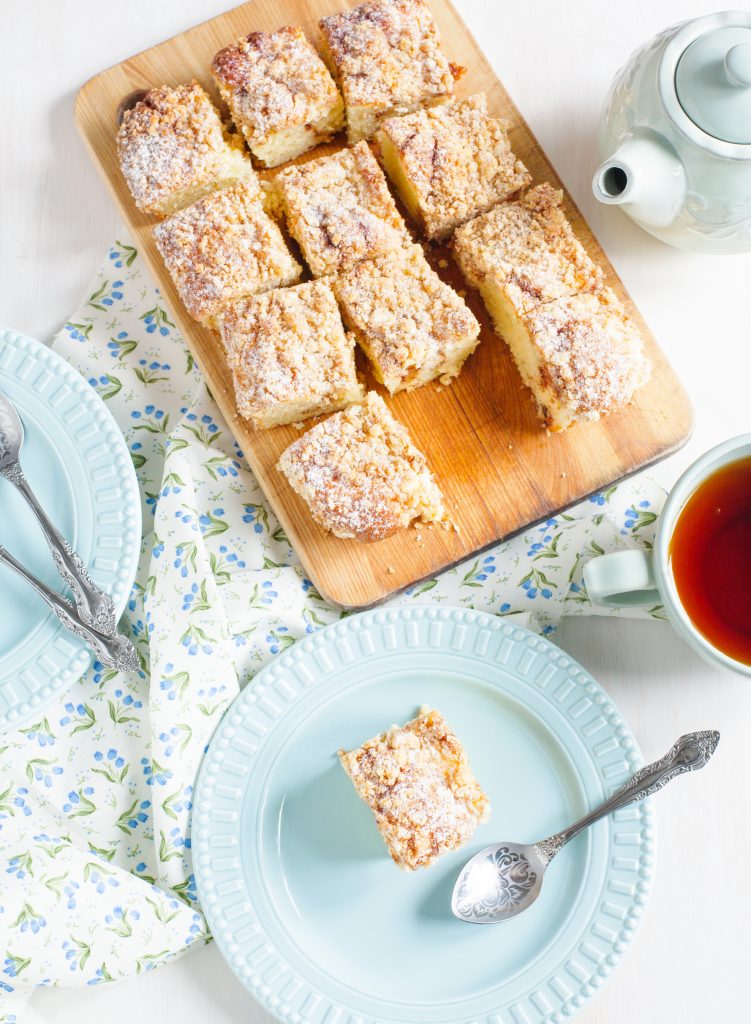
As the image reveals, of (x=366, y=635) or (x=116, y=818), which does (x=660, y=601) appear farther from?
(x=116, y=818)

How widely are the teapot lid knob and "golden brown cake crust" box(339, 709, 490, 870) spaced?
1.61 m

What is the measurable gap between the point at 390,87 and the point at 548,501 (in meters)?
1.16

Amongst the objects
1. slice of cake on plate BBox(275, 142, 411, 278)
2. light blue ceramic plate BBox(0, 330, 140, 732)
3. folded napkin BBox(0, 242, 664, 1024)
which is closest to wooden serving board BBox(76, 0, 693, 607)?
folded napkin BBox(0, 242, 664, 1024)

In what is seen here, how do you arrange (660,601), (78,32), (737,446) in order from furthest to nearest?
(78,32), (660,601), (737,446)

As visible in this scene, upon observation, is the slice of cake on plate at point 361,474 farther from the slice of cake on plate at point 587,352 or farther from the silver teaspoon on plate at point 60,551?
the silver teaspoon on plate at point 60,551

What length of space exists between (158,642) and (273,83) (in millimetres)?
1490

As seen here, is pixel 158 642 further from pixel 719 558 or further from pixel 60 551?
pixel 719 558

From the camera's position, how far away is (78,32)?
2779 mm

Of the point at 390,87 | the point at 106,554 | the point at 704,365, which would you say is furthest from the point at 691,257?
the point at 106,554

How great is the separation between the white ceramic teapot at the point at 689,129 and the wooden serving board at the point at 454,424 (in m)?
0.36

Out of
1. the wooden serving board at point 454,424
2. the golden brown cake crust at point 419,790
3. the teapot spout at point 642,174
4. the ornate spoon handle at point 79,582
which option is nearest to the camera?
the teapot spout at point 642,174

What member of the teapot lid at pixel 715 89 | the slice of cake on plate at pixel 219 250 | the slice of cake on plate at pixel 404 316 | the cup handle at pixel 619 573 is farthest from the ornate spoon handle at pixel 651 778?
the slice of cake on plate at pixel 219 250

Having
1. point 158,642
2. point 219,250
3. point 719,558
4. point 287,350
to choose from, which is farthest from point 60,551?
point 719,558

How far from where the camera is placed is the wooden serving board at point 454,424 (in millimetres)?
2543
